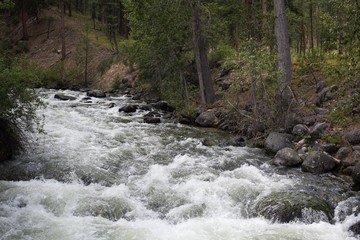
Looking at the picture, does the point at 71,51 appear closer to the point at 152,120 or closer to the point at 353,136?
the point at 152,120

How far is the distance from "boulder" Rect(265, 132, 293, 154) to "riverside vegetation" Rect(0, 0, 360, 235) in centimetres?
4

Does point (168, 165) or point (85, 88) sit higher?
point (85, 88)

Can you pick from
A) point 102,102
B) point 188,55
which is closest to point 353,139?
point 188,55

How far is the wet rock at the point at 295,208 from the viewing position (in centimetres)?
954

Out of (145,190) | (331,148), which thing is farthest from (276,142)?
(145,190)

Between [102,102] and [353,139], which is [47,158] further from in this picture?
[102,102]

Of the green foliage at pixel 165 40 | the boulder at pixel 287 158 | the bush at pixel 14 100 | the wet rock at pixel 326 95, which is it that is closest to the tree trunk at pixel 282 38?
the wet rock at pixel 326 95

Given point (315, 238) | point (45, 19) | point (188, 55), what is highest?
point (45, 19)

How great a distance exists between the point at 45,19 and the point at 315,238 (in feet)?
164

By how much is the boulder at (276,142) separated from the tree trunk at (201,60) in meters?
7.94

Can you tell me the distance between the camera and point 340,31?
10391 millimetres

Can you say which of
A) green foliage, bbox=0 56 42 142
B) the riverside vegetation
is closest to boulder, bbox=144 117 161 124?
the riverside vegetation

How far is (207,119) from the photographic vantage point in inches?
791

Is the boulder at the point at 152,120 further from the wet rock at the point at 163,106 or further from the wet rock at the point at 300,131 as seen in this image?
the wet rock at the point at 300,131
